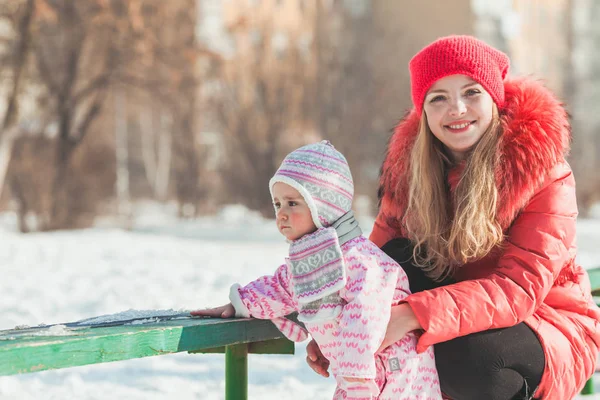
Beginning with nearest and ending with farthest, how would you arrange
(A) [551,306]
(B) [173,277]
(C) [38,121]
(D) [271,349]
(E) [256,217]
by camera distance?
1. (A) [551,306]
2. (D) [271,349]
3. (B) [173,277]
4. (C) [38,121]
5. (E) [256,217]

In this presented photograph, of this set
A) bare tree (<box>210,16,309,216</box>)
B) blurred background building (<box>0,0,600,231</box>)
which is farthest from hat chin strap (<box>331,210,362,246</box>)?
bare tree (<box>210,16,309,216</box>)

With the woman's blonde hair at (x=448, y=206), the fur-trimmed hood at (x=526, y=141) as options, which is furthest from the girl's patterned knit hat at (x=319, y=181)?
the fur-trimmed hood at (x=526, y=141)

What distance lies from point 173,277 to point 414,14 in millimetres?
23028

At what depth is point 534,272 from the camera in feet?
7.02

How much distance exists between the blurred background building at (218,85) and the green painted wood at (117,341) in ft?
33.1

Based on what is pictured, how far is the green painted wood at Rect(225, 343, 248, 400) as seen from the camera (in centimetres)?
241

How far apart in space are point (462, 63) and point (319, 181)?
2.09 ft

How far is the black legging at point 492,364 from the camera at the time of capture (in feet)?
6.95

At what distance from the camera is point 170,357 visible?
15.0 ft

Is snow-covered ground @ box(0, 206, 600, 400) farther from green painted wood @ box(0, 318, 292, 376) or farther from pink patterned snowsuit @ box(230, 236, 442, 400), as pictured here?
pink patterned snowsuit @ box(230, 236, 442, 400)

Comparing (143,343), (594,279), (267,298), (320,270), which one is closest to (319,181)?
(320,270)

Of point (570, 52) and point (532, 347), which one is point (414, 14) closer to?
point (570, 52)

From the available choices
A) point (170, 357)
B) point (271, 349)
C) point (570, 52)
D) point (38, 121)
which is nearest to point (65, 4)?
point (38, 121)

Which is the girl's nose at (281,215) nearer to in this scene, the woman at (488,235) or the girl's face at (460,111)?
the woman at (488,235)
